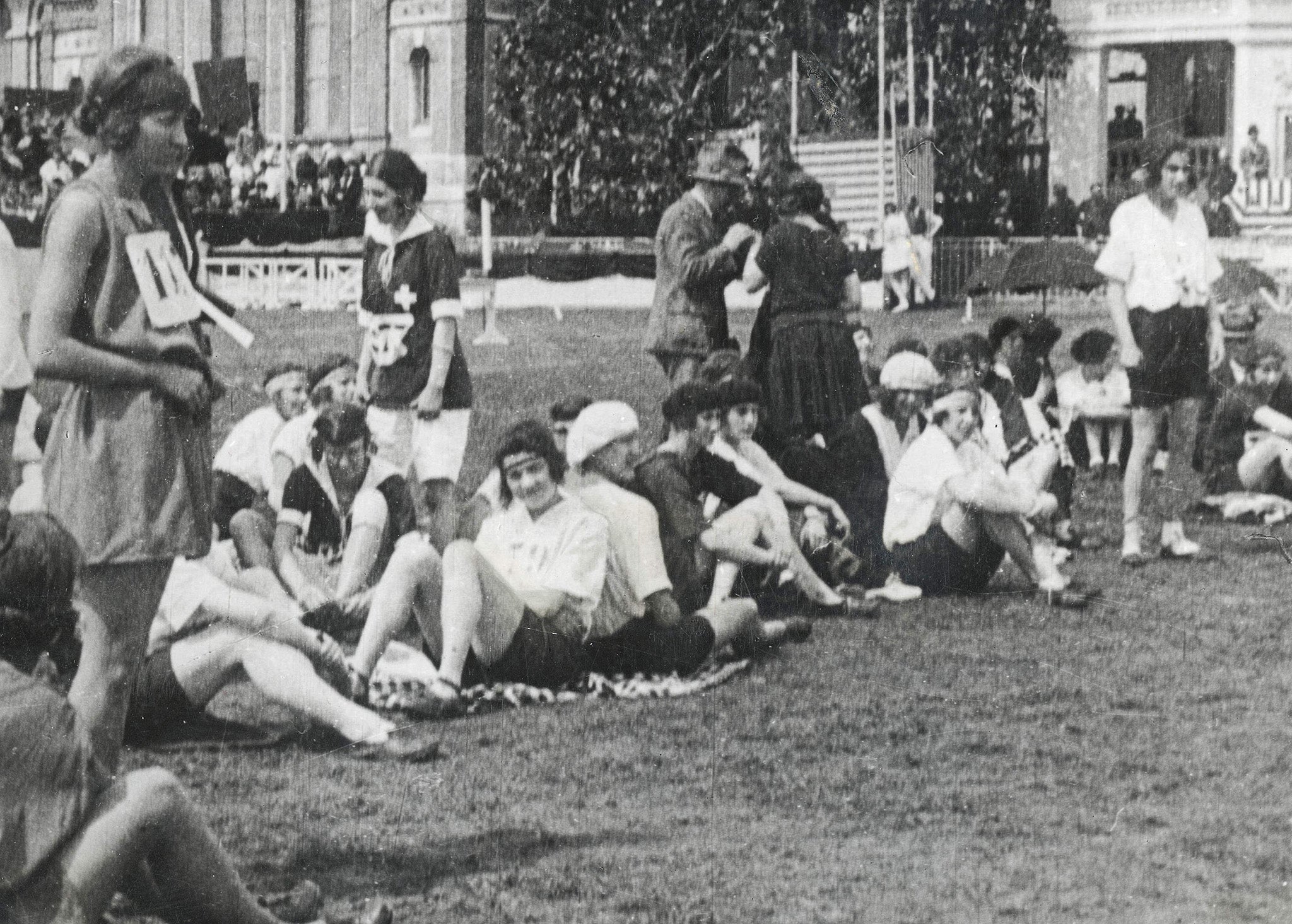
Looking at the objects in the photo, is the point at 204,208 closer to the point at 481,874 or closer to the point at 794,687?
the point at 794,687

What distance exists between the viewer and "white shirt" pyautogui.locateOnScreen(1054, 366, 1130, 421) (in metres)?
11.0

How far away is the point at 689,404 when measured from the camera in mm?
7219

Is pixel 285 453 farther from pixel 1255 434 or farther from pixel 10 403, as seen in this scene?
pixel 1255 434

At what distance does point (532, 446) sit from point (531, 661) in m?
0.63

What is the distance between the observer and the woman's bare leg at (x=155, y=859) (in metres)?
3.26

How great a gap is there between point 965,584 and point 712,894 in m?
3.82

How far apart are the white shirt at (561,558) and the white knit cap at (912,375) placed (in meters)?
2.43

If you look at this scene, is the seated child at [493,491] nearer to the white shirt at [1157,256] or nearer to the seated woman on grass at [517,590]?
the seated woman on grass at [517,590]

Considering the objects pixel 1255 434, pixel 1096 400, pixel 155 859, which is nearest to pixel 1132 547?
pixel 1255 434

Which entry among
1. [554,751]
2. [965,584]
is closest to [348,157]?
Result: [965,584]

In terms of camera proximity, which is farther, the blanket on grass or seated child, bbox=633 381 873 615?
seated child, bbox=633 381 873 615

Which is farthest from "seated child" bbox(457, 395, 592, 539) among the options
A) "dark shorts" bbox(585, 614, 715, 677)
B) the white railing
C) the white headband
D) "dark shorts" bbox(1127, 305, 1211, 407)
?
the white railing

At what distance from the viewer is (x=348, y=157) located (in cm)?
2788

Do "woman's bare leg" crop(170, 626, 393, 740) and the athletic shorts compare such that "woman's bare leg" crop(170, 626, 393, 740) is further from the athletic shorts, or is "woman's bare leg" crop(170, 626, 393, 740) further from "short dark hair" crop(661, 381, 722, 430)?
"short dark hair" crop(661, 381, 722, 430)
